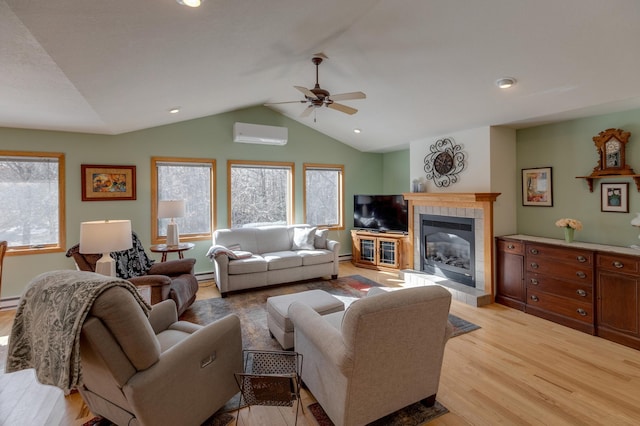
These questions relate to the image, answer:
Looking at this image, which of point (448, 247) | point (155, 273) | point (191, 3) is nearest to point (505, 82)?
point (448, 247)

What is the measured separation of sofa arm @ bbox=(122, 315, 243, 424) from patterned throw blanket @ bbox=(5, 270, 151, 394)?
0.29 meters

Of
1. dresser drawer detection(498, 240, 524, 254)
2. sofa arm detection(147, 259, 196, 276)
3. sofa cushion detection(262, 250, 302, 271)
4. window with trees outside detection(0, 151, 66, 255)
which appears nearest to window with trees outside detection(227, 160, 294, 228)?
sofa cushion detection(262, 250, 302, 271)

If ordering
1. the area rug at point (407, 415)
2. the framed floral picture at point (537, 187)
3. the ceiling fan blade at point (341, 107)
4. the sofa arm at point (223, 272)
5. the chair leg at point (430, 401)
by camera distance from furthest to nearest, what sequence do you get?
the sofa arm at point (223, 272) < the framed floral picture at point (537, 187) < the ceiling fan blade at point (341, 107) < the chair leg at point (430, 401) < the area rug at point (407, 415)

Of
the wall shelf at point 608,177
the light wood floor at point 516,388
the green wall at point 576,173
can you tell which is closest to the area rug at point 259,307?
the light wood floor at point 516,388

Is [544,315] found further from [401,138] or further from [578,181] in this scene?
[401,138]

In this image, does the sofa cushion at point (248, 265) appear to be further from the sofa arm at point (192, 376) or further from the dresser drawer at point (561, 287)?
the dresser drawer at point (561, 287)

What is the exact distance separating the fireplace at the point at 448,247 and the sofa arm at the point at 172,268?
365 cm

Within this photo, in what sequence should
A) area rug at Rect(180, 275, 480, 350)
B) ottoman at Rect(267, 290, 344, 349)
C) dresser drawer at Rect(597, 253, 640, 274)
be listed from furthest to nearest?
1. area rug at Rect(180, 275, 480, 350)
2. dresser drawer at Rect(597, 253, 640, 274)
3. ottoman at Rect(267, 290, 344, 349)

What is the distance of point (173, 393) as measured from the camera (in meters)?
1.62

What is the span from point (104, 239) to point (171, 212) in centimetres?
196

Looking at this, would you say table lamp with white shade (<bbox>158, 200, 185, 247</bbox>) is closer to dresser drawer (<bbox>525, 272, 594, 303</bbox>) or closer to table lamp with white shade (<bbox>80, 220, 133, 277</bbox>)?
table lamp with white shade (<bbox>80, 220, 133, 277</bbox>)

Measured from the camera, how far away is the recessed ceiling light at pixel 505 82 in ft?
10.2

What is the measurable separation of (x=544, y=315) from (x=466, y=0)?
344cm

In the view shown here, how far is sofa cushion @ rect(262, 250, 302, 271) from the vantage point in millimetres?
4730
